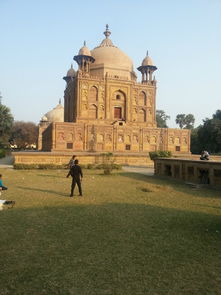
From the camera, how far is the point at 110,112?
43031mm

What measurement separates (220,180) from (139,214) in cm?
667

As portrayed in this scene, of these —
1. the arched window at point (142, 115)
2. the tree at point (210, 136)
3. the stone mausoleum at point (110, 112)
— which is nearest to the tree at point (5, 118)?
the stone mausoleum at point (110, 112)

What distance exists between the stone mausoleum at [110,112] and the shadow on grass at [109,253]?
31.1 metres

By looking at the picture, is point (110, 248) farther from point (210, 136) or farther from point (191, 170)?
point (210, 136)

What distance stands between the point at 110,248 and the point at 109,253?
0.69 feet

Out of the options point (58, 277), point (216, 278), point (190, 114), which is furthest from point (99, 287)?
point (190, 114)

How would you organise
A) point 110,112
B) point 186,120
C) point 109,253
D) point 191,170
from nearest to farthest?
point 109,253, point 191,170, point 110,112, point 186,120

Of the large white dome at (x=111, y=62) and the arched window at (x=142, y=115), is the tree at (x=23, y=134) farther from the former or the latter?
the arched window at (x=142, y=115)

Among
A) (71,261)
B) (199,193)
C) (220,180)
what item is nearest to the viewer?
(71,261)

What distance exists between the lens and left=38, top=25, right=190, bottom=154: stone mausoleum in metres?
37.9

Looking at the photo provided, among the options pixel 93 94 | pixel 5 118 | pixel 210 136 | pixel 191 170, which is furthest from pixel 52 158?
pixel 210 136

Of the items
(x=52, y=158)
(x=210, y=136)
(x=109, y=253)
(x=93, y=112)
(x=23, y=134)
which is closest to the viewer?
(x=109, y=253)

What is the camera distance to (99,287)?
3158 millimetres

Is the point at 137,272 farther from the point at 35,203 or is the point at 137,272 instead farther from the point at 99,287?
the point at 35,203
